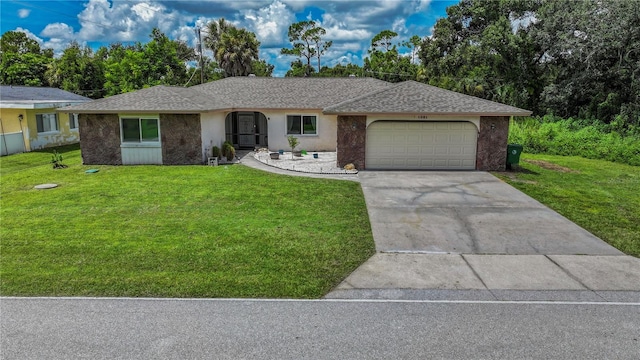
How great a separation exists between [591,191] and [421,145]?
6.31 meters

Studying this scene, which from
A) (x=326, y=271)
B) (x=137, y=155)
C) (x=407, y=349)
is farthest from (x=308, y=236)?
(x=137, y=155)

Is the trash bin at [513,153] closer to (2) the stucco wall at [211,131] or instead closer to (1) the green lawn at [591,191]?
(1) the green lawn at [591,191]

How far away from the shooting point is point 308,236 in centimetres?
952

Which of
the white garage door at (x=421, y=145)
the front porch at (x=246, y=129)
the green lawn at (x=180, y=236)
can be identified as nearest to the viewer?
the green lawn at (x=180, y=236)

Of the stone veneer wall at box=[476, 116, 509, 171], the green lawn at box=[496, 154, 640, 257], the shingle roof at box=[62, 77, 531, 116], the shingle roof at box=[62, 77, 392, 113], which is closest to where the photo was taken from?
the green lawn at box=[496, 154, 640, 257]

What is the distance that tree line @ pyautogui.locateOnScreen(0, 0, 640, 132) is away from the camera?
87.2ft

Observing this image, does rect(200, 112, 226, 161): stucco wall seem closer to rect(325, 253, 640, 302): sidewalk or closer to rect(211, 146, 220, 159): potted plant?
rect(211, 146, 220, 159): potted plant

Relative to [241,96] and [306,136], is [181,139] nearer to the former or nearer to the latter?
[241,96]

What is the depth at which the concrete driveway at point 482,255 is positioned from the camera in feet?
23.0

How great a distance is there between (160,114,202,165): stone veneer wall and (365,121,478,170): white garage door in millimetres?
7472

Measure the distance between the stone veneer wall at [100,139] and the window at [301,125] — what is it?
27.8 ft

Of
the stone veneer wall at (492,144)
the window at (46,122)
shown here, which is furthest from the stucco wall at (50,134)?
the stone veneer wall at (492,144)

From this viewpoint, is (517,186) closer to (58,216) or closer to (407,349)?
(407,349)

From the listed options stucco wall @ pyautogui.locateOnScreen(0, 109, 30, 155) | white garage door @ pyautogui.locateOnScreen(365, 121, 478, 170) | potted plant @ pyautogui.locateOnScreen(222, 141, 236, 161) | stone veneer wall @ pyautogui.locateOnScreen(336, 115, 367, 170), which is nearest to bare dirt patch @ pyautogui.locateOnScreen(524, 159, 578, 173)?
white garage door @ pyautogui.locateOnScreen(365, 121, 478, 170)
